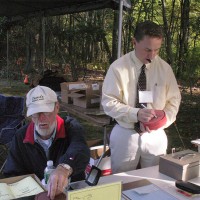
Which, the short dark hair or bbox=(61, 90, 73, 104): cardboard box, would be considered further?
bbox=(61, 90, 73, 104): cardboard box

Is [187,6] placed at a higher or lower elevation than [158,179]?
higher

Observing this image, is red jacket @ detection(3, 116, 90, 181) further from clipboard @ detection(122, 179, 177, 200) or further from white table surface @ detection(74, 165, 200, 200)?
clipboard @ detection(122, 179, 177, 200)

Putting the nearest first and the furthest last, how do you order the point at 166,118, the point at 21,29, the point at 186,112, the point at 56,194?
the point at 56,194 < the point at 166,118 < the point at 186,112 < the point at 21,29

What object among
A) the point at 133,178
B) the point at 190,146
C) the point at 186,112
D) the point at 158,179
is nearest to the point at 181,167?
the point at 158,179

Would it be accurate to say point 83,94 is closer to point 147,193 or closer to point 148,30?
point 148,30

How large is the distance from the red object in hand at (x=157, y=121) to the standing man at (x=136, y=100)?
0.14 ft

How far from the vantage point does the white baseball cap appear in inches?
65.9

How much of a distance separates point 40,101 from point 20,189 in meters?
0.50

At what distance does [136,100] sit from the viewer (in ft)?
6.50

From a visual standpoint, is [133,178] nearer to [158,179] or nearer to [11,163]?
[158,179]

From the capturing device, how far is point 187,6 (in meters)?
10.2

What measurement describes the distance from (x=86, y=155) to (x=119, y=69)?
61cm

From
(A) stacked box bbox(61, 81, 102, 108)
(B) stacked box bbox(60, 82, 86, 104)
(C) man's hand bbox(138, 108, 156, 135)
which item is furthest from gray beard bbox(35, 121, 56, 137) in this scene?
(B) stacked box bbox(60, 82, 86, 104)

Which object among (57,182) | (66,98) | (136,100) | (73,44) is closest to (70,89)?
(66,98)
